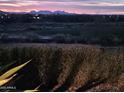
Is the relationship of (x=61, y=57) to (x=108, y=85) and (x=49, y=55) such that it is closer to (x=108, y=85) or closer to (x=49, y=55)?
(x=49, y=55)

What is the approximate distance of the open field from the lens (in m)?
4.36

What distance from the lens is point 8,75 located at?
430 cm

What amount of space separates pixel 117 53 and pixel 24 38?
0.81m

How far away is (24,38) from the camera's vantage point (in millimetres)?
4375

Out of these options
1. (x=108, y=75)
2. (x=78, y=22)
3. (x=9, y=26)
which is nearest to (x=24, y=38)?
(x=9, y=26)

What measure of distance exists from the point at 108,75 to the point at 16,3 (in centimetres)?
100

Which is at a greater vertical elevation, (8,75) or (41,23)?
(41,23)

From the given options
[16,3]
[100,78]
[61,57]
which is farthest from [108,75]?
[16,3]

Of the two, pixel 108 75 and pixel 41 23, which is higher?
pixel 41 23

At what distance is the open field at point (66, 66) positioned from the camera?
436 centimetres

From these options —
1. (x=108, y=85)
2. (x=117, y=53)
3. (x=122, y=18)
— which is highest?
(x=122, y=18)

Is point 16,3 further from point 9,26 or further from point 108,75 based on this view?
point 108,75

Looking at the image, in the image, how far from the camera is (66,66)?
4.41 m

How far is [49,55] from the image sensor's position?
4398 millimetres
